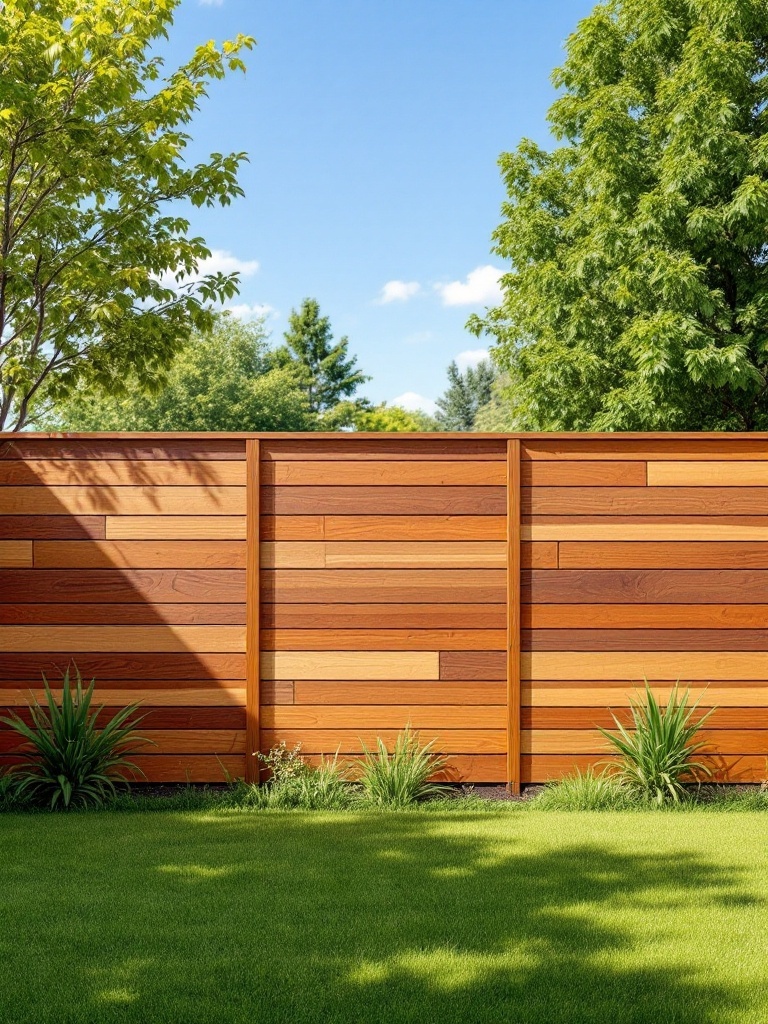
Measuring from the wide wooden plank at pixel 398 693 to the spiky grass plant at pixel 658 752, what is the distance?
0.68 meters

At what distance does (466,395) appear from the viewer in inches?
2756

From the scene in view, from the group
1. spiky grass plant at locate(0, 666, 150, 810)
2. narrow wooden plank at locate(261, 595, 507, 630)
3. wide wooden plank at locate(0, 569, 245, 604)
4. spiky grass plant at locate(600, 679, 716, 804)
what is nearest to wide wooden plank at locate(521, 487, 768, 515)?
narrow wooden plank at locate(261, 595, 507, 630)

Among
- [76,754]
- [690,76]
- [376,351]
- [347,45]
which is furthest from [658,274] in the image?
[376,351]

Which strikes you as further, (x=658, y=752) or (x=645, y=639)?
(x=645, y=639)

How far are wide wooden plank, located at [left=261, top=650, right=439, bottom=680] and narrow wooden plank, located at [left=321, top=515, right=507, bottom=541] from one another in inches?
26.4

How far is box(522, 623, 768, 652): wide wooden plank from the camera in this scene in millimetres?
5184

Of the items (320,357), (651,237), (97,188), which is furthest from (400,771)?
(320,357)

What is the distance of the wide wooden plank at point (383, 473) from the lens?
17.1 feet

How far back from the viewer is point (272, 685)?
5172mm

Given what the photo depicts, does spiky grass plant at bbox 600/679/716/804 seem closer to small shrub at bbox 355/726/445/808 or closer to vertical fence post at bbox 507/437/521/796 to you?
vertical fence post at bbox 507/437/521/796

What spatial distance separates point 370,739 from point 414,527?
1253mm

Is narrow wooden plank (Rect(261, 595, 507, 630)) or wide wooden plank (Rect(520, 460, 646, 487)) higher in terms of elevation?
wide wooden plank (Rect(520, 460, 646, 487))

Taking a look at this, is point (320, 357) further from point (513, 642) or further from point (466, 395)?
point (513, 642)

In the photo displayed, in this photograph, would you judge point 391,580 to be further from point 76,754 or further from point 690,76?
point 690,76
